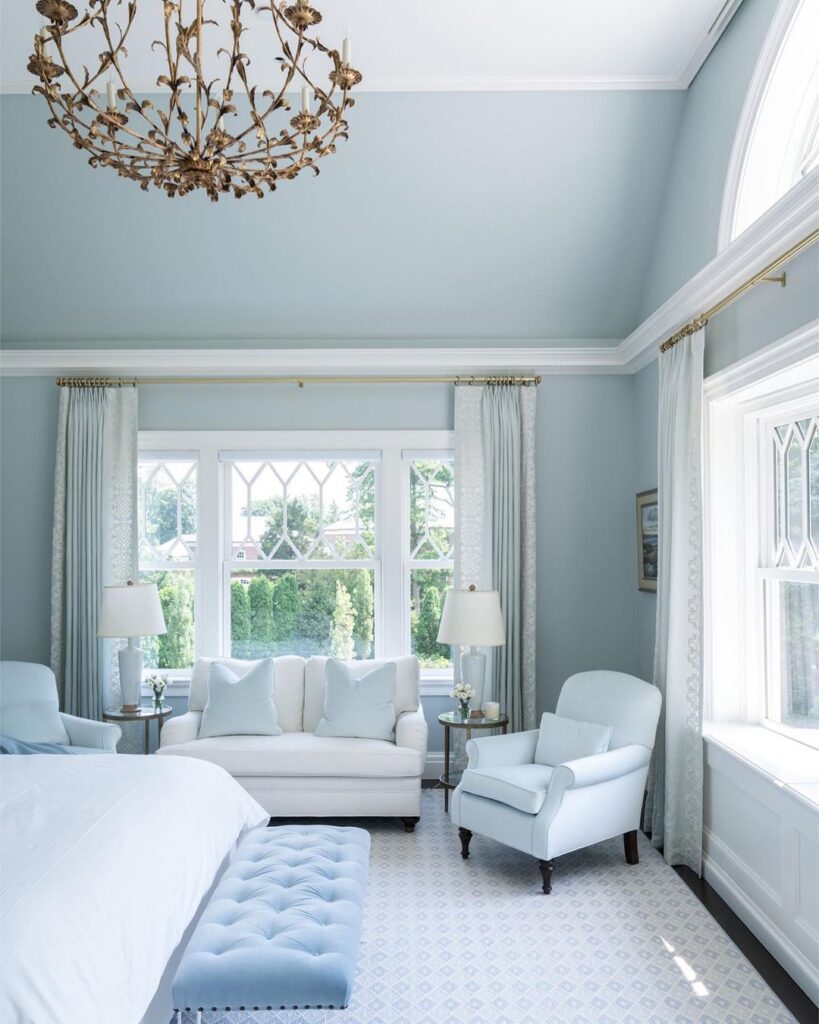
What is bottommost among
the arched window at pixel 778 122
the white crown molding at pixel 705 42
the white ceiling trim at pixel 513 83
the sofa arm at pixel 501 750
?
the sofa arm at pixel 501 750

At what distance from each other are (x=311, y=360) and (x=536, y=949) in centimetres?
354

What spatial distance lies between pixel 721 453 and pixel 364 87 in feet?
8.44

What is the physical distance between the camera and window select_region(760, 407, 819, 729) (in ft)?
11.4

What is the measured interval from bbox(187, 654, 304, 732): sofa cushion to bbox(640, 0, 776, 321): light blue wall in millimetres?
3087

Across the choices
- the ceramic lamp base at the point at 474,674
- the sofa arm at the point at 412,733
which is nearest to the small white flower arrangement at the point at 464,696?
the ceramic lamp base at the point at 474,674

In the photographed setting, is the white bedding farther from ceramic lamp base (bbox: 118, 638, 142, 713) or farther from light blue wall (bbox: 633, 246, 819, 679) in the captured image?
light blue wall (bbox: 633, 246, 819, 679)

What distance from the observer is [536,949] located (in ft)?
10.5

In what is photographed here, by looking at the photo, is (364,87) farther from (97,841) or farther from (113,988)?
(113,988)

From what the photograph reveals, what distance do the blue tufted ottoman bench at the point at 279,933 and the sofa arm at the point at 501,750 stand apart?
52.9 inches

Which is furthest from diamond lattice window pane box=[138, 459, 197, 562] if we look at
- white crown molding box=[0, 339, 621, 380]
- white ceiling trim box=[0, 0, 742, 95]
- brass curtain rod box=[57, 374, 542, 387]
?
white ceiling trim box=[0, 0, 742, 95]

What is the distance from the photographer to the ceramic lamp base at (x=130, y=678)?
4.99m

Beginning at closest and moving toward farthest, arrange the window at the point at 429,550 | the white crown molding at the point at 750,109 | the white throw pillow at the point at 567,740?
the white crown molding at the point at 750,109 → the white throw pillow at the point at 567,740 → the window at the point at 429,550

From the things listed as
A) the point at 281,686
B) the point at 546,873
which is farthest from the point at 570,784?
the point at 281,686

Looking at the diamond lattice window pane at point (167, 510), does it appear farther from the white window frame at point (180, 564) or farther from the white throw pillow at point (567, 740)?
the white throw pillow at point (567, 740)
